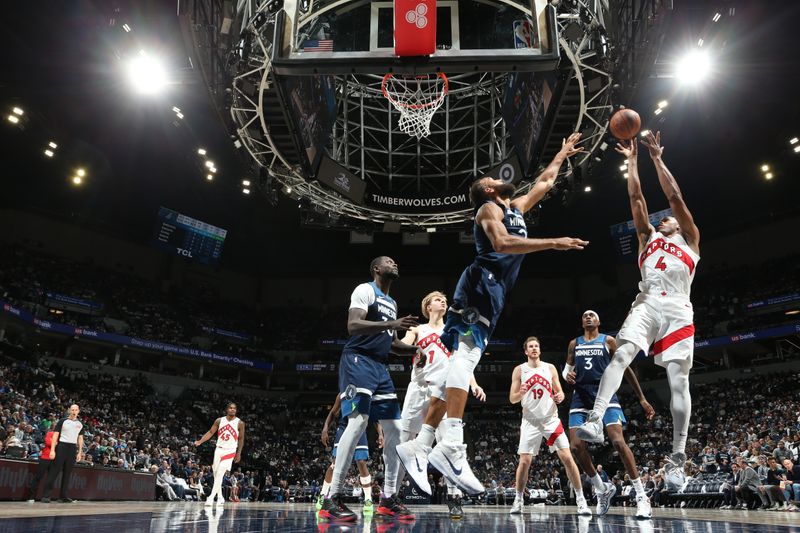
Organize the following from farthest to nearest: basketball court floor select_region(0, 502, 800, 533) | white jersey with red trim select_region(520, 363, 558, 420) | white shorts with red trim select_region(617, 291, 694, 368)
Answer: white jersey with red trim select_region(520, 363, 558, 420)
white shorts with red trim select_region(617, 291, 694, 368)
basketball court floor select_region(0, 502, 800, 533)

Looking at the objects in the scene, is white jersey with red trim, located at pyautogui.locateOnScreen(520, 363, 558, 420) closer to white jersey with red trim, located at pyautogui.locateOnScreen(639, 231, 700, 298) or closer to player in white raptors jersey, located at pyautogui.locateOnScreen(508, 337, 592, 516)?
player in white raptors jersey, located at pyautogui.locateOnScreen(508, 337, 592, 516)

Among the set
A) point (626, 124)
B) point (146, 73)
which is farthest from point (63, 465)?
point (626, 124)

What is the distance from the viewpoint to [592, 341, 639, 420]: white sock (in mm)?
4691

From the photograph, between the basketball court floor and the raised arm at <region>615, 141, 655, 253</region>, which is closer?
the basketball court floor

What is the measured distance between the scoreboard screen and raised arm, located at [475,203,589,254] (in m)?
27.4

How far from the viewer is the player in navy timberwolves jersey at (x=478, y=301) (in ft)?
12.6

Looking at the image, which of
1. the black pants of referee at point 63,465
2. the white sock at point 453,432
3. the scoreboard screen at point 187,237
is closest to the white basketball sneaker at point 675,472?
the white sock at point 453,432

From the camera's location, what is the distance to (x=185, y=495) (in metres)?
16.9

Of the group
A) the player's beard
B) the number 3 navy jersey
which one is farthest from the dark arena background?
the number 3 navy jersey

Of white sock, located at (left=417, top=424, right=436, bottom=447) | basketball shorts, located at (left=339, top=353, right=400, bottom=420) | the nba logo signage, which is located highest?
the nba logo signage

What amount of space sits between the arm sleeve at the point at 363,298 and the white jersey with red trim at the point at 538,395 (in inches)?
147

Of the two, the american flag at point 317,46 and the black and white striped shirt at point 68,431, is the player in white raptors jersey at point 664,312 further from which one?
the black and white striped shirt at point 68,431

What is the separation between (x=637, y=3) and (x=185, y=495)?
17.3m

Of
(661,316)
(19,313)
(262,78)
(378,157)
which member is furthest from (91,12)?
(661,316)
